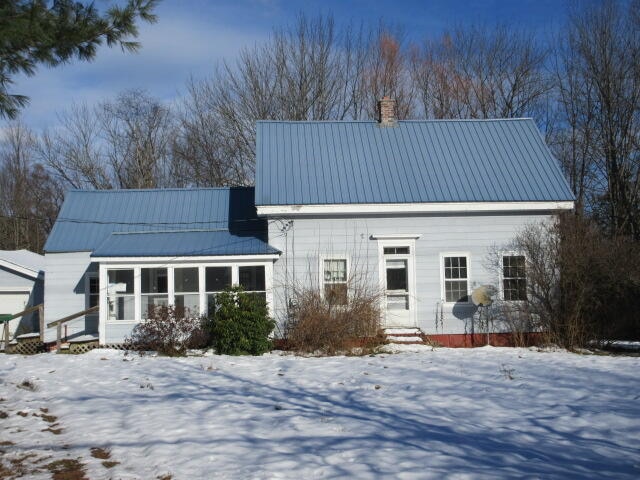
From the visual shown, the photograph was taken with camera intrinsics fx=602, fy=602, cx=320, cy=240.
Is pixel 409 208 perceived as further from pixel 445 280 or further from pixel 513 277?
pixel 513 277

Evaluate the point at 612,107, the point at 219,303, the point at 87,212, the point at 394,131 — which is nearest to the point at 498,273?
the point at 394,131

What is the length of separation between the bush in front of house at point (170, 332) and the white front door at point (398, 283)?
507 centimetres

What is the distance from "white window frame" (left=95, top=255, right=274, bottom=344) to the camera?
1631cm

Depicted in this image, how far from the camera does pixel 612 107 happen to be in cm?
2684

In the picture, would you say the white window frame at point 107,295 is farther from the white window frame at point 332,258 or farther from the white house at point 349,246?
the white window frame at point 332,258

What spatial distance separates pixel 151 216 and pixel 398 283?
8.04 m

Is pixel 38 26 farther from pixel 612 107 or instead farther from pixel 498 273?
pixel 612 107

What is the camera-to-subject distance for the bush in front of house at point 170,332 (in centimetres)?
1471

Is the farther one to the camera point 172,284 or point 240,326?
point 172,284

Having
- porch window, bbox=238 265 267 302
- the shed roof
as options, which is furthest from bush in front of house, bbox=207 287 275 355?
the shed roof

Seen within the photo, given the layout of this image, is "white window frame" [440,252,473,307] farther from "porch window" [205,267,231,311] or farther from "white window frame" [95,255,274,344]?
"porch window" [205,267,231,311]

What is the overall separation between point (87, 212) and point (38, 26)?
1290 centimetres

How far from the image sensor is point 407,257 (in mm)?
16703

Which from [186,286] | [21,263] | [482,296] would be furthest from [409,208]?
[21,263]
